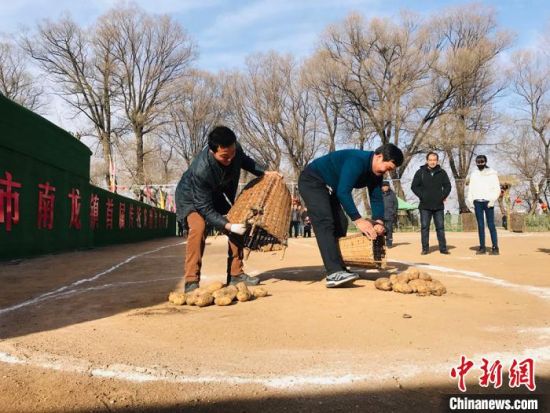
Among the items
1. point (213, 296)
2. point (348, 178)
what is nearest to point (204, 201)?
point (213, 296)

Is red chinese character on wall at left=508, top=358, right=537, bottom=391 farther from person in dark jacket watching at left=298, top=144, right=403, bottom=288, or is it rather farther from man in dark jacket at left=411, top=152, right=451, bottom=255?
man in dark jacket at left=411, top=152, right=451, bottom=255

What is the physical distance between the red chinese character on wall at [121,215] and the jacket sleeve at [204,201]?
12297 mm

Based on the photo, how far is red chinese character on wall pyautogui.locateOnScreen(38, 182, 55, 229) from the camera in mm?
9570

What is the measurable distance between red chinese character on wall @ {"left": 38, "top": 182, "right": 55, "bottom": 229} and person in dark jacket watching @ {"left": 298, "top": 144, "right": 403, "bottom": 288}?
20.7 ft

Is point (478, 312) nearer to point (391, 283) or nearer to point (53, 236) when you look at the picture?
point (391, 283)

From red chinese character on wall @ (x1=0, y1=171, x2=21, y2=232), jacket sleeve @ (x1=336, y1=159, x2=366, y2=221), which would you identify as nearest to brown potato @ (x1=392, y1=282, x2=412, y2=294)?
jacket sleeve @ (x1=336, y1=159, x2=366, y2=221)

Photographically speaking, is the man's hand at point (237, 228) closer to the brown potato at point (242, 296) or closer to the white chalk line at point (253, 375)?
the brown potato at point (242, 296)

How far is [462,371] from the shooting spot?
2.45 metres

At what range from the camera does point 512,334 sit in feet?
10.4

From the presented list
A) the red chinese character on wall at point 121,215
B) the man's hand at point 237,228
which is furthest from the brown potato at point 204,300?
the red chinese character on wall at point 121,215

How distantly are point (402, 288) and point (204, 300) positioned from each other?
1.84 metres

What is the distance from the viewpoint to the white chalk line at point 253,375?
234 cm

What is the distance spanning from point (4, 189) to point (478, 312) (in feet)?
24.1

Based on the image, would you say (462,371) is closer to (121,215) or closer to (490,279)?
(490,279)
